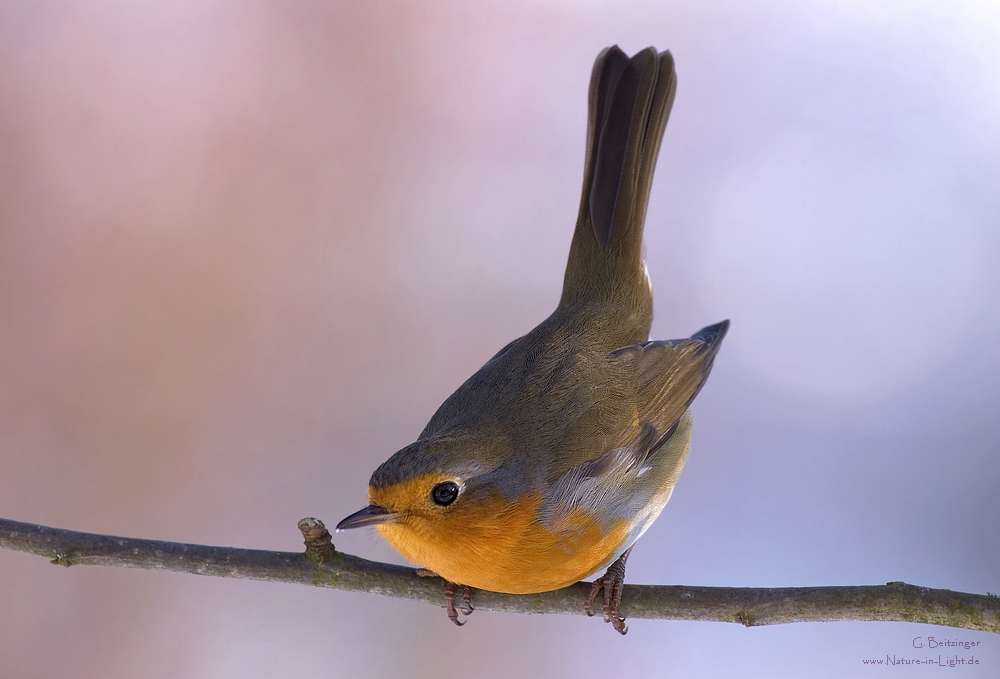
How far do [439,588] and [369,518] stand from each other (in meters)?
0.47

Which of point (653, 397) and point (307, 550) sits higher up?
point (653, 397)

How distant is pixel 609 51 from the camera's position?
132 inches

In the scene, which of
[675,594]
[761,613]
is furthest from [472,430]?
[761,613]

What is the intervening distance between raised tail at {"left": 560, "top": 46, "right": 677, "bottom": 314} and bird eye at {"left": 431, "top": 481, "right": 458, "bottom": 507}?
135 centimetres

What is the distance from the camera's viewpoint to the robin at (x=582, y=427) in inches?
83.7

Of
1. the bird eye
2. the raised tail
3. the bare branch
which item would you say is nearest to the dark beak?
the bird eye

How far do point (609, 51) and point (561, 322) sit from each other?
1184mm

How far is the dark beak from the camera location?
1979 millimetres

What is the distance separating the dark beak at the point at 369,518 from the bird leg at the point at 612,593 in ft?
2.33

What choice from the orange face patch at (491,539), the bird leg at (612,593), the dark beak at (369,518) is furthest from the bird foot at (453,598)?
the dark beak at (369,518)

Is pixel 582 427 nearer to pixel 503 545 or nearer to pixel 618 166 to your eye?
pixel 503 545

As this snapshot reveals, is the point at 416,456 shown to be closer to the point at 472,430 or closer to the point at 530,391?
the point at 472,430

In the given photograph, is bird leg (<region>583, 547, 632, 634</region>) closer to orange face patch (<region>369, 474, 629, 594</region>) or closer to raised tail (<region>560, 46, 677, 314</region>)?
orange face patch (<region>369, 474, 629, 594</region>)

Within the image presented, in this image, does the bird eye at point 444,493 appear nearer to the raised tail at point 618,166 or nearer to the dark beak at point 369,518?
the dark beak at point 369,518
